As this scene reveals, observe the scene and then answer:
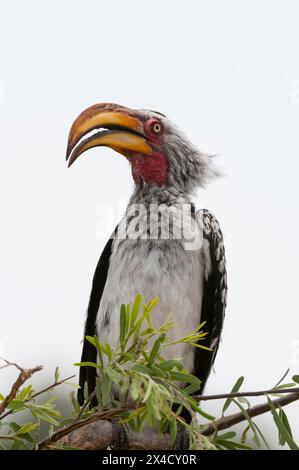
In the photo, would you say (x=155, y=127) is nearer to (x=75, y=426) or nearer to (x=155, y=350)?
(x=155, y=350)

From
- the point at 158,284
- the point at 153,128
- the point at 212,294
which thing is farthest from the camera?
the point at 153,128

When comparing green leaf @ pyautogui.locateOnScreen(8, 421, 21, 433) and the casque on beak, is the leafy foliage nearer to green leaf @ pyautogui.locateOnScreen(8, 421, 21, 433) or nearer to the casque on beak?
green leaf @ pyautogui.locateOnScreen(8, 421, 21, 433)

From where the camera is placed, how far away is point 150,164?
19.3 feet

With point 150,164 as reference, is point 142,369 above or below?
below

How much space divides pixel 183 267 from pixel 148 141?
4.05 feet

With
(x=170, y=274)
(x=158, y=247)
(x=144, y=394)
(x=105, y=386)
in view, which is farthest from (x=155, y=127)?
(x=144, y=394)

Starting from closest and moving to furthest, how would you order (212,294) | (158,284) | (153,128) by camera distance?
(158,284) < (212,294) < (153,128)

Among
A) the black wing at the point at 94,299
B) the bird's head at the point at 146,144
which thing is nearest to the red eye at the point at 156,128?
the bird's head at the point at 146,144

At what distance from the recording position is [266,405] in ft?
9.56

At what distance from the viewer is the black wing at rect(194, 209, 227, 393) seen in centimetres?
550

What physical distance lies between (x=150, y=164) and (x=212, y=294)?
1120 mm

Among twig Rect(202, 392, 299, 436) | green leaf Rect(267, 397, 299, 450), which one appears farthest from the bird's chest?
green leaf Rect(267, 397, 299, 450)
